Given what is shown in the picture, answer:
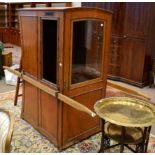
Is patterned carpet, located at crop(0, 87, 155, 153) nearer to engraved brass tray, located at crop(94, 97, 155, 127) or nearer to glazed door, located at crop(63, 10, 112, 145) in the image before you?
glazed door, located at crop(63, 10, 112, 145)

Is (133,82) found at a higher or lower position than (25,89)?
lower

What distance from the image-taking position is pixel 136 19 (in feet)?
15.1

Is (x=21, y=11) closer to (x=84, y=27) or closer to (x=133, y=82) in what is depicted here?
(x=84, y=27)

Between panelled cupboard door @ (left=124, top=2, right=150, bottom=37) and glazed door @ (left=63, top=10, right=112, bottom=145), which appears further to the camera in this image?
panelled cupboard door @ (left=124, top=2, right=150, bottom=37)

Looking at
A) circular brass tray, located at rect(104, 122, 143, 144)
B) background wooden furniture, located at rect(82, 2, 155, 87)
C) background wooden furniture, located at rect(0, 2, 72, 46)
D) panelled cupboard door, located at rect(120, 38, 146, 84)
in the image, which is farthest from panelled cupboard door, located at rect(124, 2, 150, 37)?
background wooden furniture, located at rect(0, 2, 72, 46)

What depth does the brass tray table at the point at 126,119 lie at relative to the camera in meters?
1.93

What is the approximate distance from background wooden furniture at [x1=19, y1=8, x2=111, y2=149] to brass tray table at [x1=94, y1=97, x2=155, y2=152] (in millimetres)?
422

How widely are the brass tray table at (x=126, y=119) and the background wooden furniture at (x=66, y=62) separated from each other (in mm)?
422

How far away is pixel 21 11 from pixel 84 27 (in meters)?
0.86

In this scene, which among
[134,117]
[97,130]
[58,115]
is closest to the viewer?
[134,117]

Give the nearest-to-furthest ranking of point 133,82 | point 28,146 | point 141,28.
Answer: point 28,146, point 141,28, point 133,82

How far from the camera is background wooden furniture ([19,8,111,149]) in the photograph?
7.41 ft

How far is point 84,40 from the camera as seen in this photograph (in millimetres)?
2482

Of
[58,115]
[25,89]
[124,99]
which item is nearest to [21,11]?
→ [25,89]
